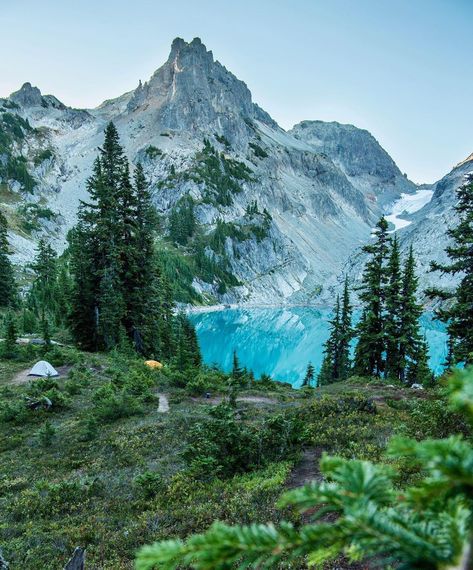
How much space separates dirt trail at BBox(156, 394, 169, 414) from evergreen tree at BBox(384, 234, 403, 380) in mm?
18663

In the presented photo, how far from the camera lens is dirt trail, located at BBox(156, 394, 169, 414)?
19.5m

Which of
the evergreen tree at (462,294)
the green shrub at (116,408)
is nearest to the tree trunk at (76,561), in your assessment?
the green shrub at (116,408)

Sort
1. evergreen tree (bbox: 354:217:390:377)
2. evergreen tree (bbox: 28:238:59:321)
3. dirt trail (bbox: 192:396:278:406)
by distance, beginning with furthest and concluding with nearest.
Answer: evergreen tree (bbox: 28:238:59:321)
evergreen tree (bbox: 354:217:390:377)
dirt trail (bbox: 192:396:278:406)

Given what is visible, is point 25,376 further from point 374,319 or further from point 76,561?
point 374,319

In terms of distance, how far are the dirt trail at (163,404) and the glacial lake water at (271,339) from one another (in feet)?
140

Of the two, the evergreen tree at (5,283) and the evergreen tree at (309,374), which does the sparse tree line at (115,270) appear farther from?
the evergreen tree at (5,283)

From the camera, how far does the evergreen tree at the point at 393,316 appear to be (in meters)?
31.4

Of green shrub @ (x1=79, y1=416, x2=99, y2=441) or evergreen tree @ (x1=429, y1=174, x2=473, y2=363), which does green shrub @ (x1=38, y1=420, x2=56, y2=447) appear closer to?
green shrub @ (x1=79, y1=416, x2=99, y2=441)

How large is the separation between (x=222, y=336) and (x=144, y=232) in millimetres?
78175

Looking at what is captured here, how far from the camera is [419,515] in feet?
5.19

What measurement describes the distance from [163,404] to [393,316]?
20.9 meters

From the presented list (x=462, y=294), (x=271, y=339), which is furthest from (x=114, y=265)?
(x=271, y=339)

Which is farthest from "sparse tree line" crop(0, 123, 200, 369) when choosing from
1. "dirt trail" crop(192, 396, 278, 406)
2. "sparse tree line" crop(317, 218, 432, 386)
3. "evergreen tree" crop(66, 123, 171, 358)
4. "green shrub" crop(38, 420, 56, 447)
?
"green shrub" crop(38, 420, 56, 447)

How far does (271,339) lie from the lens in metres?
112
